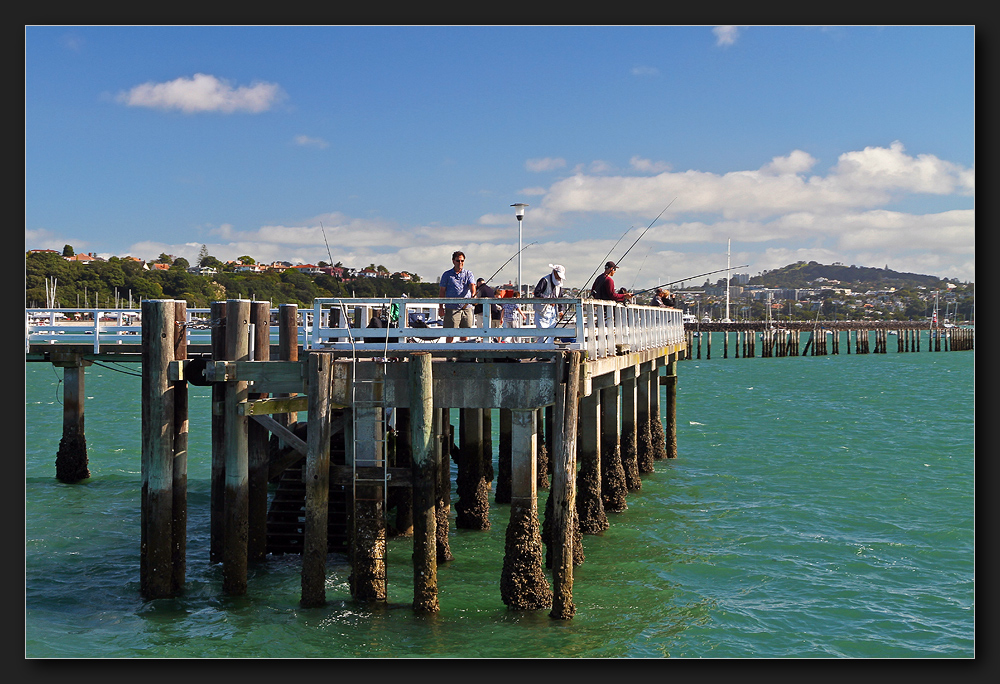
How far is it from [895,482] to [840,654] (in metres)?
14.6

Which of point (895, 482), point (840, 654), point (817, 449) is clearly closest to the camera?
point (840, 654)

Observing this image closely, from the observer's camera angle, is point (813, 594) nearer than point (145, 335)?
No

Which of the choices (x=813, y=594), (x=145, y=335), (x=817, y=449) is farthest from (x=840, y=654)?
(x=817, y=449)

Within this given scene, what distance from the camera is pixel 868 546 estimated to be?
18.4 meters

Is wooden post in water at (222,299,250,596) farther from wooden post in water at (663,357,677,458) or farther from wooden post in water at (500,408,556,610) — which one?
wooden post in water at (663,357,677,458)

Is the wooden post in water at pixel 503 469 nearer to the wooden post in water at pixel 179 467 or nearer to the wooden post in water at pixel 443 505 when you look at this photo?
the wooden post in water at pixel 443 505

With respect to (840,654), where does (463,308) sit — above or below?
above

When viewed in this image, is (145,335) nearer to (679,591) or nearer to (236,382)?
(236,382)

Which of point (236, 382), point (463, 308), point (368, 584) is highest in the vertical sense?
point (463, 308)

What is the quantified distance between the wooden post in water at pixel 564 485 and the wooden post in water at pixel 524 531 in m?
0.24

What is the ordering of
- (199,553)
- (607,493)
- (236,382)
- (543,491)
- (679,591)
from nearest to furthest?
(236,382), (679,591), (199,553), (607,493), (543,491)

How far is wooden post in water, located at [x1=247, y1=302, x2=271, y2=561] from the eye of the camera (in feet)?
49.4

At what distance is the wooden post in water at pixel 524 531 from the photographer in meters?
12.8

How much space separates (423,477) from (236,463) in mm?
3043
